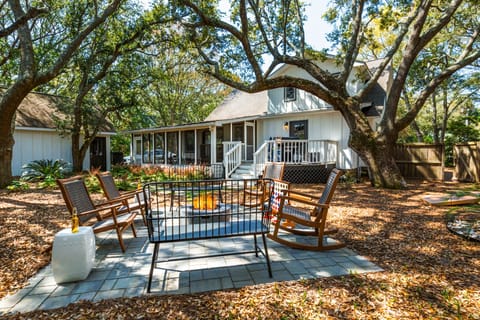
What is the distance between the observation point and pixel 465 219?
5023 millimetres

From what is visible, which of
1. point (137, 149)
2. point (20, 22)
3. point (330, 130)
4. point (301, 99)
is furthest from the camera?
point (137, 149)

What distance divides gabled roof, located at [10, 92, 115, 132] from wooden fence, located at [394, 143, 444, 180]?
17.3 meters

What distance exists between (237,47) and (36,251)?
10494 millimetres

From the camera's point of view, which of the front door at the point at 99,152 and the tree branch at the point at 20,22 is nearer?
the tree branch at the point at 20,22

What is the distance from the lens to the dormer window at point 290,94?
13.7m

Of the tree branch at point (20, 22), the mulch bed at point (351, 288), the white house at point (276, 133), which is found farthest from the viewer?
the white house at point (276, 133)

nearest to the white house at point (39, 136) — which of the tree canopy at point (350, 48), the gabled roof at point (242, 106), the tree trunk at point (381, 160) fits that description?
the gabled roof at point (242, 106)

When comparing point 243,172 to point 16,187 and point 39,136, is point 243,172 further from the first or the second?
point 39,136

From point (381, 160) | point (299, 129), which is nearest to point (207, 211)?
point (381, 160)

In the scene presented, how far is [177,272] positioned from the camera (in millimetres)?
3051

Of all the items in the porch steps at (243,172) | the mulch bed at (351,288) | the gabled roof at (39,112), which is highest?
the gabled roof at (39,112)

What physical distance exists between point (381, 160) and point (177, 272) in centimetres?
837

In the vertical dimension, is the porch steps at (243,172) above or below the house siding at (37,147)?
below

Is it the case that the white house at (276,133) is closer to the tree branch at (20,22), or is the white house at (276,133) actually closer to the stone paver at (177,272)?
the stone paver at (177,272)
